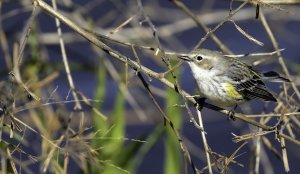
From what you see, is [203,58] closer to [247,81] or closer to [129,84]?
[247,81]

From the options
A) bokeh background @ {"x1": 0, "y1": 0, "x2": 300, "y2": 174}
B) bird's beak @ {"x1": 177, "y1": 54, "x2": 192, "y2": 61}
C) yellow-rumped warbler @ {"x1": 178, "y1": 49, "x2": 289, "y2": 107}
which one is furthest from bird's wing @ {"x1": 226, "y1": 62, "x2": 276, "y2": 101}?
bird's beak @ {"x1": 177, "y1": 54, "x2": 192, "y2": 61}

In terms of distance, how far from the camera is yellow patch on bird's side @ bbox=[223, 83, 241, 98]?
4590mm

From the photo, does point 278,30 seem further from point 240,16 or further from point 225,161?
point 225,161

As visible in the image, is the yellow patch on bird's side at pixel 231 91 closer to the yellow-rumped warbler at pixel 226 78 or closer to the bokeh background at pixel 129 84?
the yellow-rumped warbler at pixel 226 78

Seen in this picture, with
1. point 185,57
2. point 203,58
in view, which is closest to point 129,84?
point 185,57

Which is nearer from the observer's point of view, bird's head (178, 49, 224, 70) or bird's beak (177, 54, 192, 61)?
bird's beak (177, 54, 192, 61)

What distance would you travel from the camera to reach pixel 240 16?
19.2ft

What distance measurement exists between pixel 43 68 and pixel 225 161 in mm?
2527

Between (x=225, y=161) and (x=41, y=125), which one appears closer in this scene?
(x=225, y=161)

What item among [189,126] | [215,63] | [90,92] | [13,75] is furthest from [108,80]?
[13,75]

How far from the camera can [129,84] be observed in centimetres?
423

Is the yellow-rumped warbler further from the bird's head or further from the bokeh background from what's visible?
the bokeh background

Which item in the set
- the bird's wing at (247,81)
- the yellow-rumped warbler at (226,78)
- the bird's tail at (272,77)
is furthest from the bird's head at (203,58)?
the bird's tail at (272,77)

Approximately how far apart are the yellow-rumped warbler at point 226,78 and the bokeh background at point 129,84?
0.14 metres
